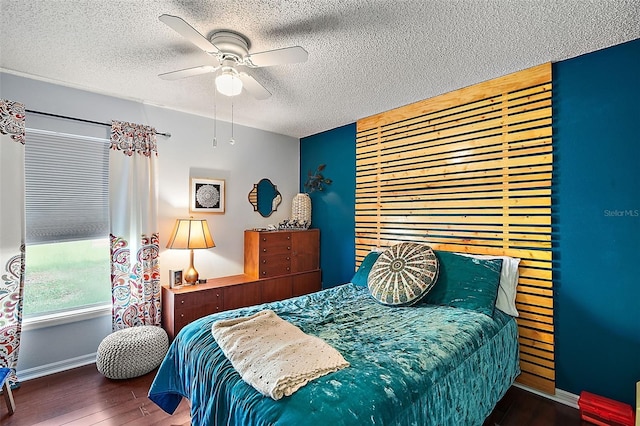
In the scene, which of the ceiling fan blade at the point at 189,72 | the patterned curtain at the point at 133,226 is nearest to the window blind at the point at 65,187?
the patterned curtain at the point at 133,226

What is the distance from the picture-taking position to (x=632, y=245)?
194cm

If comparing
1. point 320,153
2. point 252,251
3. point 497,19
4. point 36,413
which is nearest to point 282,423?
point 36,413

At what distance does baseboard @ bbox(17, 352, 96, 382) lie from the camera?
2.47 meters

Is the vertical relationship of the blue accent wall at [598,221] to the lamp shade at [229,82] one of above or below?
below

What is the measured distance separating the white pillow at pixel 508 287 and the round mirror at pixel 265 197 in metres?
2.80

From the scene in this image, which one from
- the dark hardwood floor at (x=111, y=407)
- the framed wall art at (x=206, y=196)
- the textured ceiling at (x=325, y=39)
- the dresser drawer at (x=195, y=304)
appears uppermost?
the textured ceiling at (x=325, y=39)

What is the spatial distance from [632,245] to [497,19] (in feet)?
5.53

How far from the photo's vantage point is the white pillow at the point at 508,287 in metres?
2.28

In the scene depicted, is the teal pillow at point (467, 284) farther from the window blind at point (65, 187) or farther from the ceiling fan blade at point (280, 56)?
the window blind at point (65, 187)

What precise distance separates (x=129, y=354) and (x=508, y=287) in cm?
311

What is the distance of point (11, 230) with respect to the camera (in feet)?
7.64

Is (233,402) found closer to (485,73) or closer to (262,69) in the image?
(262,69)

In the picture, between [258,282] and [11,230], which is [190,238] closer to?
[258,282]

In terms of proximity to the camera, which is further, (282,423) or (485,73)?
(485,73)
